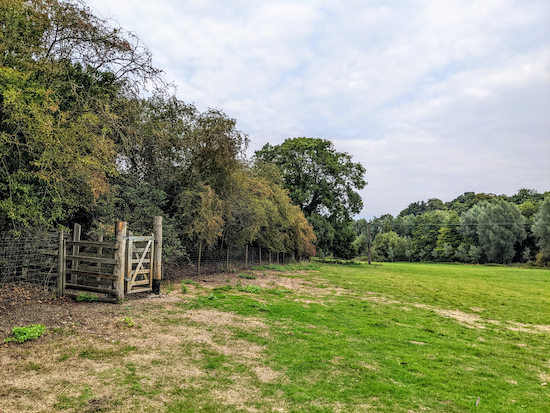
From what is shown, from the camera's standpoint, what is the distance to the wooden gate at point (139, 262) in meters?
9.34

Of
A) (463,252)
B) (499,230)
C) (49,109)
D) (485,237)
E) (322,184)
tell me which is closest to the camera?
(49,109)

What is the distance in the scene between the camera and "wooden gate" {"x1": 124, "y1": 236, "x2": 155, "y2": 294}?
30.7 feet

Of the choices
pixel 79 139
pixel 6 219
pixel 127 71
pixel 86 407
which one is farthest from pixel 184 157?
pixel 86 407

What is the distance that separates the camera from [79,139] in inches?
364

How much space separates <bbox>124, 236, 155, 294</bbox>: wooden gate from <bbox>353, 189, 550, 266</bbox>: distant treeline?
132ft

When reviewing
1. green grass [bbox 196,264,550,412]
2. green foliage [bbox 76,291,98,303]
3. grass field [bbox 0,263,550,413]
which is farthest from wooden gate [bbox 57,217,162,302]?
green grass [bbox 196,264,550,412]

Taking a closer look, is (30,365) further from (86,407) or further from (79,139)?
(79,139)

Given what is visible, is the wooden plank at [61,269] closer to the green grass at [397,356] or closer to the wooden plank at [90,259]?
the wooden plank at [90,259]

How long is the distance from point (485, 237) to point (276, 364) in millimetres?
63530

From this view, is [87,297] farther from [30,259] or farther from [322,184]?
[322,184]

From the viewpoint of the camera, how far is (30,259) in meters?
9.23

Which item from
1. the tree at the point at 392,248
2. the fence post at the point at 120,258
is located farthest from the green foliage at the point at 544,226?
the fence post at the point at 120,258

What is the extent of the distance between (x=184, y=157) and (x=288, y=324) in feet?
32.3

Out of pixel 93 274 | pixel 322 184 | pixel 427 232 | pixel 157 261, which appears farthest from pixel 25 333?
pixel 427 232
